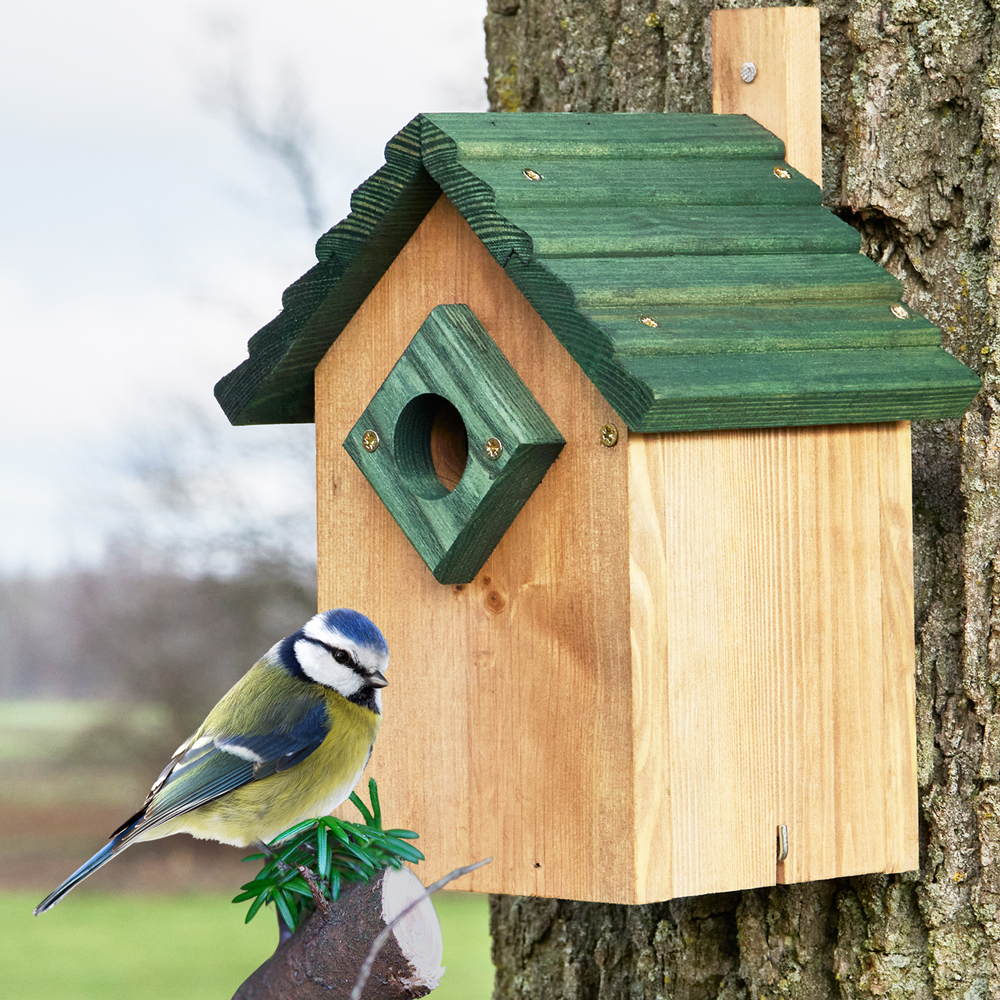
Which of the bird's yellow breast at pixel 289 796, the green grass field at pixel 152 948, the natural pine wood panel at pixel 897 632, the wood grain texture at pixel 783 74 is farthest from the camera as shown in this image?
the green grass field at pixel 152 948

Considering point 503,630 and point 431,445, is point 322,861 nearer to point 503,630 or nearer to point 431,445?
point 503,630

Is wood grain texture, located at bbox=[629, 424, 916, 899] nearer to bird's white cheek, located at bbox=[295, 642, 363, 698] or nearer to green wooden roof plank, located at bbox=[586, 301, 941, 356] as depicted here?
green wooden roof plank, located at bbox=[586, 301, 941, 356]

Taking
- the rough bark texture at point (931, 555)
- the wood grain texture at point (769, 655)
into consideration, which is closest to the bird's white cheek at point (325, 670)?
the wood grain texture at point (769, 655)

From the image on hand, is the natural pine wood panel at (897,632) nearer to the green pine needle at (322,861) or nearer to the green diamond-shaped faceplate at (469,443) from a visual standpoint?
the green diamond-shaped faceplate at (469,443)

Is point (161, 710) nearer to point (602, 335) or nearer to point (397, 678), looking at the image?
point (397, 678)

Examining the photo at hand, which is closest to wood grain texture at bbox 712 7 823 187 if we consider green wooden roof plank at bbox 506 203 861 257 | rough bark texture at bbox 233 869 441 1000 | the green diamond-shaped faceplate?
green wooden roof plank at bbox 506 203 861 257

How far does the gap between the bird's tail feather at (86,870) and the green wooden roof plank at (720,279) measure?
0.76m

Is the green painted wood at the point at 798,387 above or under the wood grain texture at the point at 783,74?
under

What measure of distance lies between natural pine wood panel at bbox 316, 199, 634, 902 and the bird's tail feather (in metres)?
0.41

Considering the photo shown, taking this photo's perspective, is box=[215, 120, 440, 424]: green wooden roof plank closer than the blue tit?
No

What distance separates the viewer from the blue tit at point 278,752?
4.94 ft

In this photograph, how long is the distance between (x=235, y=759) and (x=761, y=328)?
2.56 ft

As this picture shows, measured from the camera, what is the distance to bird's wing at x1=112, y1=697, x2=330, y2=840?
151 centimetres

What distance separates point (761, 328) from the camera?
156 cm
